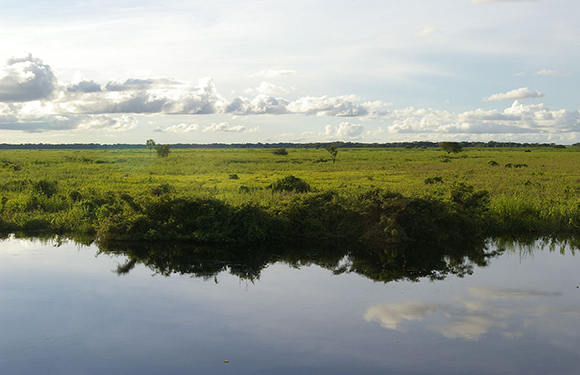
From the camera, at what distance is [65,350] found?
8.66 metres

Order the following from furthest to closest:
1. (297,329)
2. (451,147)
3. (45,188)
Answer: (451,147) < (45,188) < (297,329)

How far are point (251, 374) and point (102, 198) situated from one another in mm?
14259

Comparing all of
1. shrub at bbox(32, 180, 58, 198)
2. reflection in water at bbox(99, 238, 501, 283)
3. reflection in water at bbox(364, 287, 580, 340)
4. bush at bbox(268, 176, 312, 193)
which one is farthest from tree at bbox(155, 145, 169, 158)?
reflection in water at bbox(364, 287, 580, 340)

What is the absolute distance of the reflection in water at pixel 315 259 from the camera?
1381cm

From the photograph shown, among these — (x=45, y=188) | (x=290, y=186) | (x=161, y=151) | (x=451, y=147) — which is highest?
(x=451, y=147)

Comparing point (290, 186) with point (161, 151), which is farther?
point (161, 151)

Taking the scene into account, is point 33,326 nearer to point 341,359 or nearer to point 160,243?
point 341,359

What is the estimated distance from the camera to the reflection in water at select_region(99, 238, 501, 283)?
45.3ft

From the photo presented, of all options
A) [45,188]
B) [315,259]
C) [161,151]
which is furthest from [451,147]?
[315,259]

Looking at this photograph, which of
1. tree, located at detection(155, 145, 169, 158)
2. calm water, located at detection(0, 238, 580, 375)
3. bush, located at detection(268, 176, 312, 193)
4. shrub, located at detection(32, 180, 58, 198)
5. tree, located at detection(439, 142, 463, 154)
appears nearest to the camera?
calm water, located at detection(0, 238, 580, 375)

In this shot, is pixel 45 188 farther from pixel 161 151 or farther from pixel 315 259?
pixel 161 151

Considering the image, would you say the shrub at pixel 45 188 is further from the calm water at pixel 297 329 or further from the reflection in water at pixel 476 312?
the reflection in water at pixel 476 312

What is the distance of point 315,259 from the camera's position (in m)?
15.3

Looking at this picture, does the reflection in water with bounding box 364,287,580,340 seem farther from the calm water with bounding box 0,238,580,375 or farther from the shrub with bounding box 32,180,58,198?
the shrub with bounding box 32,180,58,198
